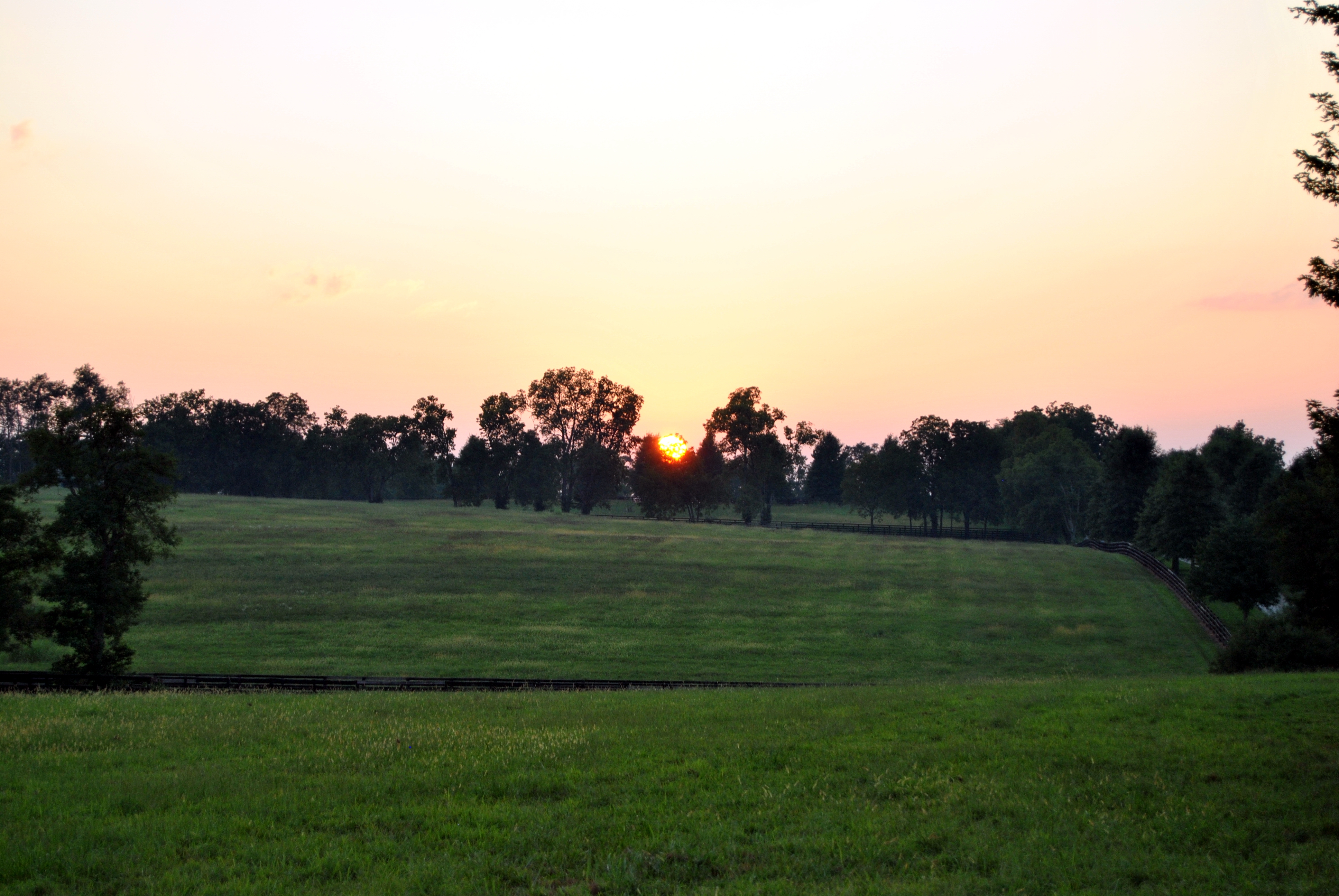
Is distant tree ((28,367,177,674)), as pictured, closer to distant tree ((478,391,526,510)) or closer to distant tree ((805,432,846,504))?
distant tree ((478,391,526,510))

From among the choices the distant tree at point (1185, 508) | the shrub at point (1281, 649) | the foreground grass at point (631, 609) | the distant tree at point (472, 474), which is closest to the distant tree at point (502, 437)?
the distant tree at point (472, 474)

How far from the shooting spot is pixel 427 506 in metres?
127

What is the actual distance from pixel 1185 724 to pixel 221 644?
1574 inches

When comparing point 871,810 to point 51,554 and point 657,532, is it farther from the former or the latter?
point 657,532

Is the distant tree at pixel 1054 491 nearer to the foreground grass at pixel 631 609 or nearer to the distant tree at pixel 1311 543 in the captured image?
the foreground grass at pixel 631 609

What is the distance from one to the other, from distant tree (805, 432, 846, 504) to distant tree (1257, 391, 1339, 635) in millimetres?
166611

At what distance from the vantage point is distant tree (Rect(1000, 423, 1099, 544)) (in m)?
120

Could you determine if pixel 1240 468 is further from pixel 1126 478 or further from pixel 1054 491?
pixel 1054 491

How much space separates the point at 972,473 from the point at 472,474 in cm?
8576

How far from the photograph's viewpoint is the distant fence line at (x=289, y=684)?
2464 centimetres

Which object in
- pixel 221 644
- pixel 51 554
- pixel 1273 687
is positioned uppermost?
pixel 51 554

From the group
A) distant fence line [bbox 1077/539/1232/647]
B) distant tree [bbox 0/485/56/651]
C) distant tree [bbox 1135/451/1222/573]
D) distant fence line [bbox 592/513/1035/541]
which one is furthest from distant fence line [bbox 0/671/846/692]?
distant fence line [bbox 592/513/1035/541]

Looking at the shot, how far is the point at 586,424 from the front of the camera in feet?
429

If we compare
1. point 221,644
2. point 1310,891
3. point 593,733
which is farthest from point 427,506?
point 1310,891
